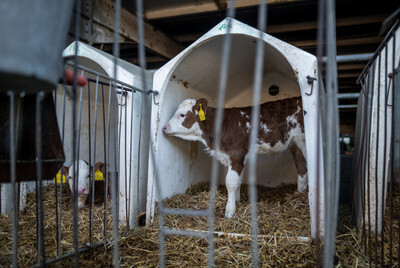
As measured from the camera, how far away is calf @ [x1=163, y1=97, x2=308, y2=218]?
170 inches

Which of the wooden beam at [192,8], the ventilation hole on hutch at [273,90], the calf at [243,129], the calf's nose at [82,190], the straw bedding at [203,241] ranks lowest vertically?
the straw bedding at [203,241]

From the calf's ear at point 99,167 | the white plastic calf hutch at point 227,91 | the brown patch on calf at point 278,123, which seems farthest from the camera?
the calf's ear at point 99,167

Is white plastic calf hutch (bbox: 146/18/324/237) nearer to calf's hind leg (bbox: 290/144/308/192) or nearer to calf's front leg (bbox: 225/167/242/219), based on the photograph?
calf's front leg (bbox: 225/167/242/219)

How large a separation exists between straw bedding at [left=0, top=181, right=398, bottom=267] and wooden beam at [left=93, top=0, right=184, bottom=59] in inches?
115

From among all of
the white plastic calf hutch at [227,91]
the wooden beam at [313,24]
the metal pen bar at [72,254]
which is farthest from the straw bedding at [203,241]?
the wooden beam at [313,24]

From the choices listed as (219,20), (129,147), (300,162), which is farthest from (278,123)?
(219,20)

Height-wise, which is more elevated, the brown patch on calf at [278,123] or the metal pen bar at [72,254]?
the brown patch on calf at [278,123]

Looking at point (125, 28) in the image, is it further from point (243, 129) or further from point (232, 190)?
point (232, 190)

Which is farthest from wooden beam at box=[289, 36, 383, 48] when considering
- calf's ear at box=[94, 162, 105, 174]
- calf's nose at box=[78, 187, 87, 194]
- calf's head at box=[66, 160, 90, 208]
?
calf's nose at box=[78, 187, 87, 194]

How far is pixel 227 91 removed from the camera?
5.61m

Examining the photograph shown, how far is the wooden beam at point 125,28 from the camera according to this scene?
16.6 ft

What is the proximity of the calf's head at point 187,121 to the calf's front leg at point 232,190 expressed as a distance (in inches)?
30.3

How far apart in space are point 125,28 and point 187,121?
2171mm

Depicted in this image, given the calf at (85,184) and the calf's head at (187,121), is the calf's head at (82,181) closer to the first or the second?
the calf at (85,184)
